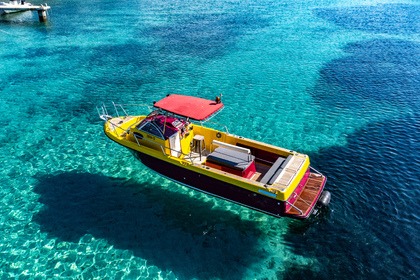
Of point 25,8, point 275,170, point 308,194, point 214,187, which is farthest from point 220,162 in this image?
point 25,8

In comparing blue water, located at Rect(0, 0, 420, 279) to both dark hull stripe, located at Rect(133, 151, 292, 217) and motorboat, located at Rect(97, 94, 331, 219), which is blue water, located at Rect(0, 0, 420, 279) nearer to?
dark hull stripe, located at Rect(133, 151, 292, 217)

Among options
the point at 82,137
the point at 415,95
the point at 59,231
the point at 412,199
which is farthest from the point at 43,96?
the point at 415,95

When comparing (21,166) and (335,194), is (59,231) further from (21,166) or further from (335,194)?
(335,194)

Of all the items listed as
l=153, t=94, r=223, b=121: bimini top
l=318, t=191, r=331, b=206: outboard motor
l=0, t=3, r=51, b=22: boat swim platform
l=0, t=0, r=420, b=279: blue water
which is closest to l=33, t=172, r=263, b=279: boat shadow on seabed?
l=0, t=0, r=420, b=279: blue water

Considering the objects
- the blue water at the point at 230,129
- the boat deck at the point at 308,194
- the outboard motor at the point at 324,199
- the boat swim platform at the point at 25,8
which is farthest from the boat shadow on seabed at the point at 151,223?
the boat swim platform at the point at 25,8

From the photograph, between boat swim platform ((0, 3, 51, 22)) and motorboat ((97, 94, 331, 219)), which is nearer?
motorboat ((97, 94, 331, 219))

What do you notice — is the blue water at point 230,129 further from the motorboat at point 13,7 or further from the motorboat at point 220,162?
the motorboat at point 13,7

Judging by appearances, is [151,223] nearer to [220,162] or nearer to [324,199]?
[220,162]
